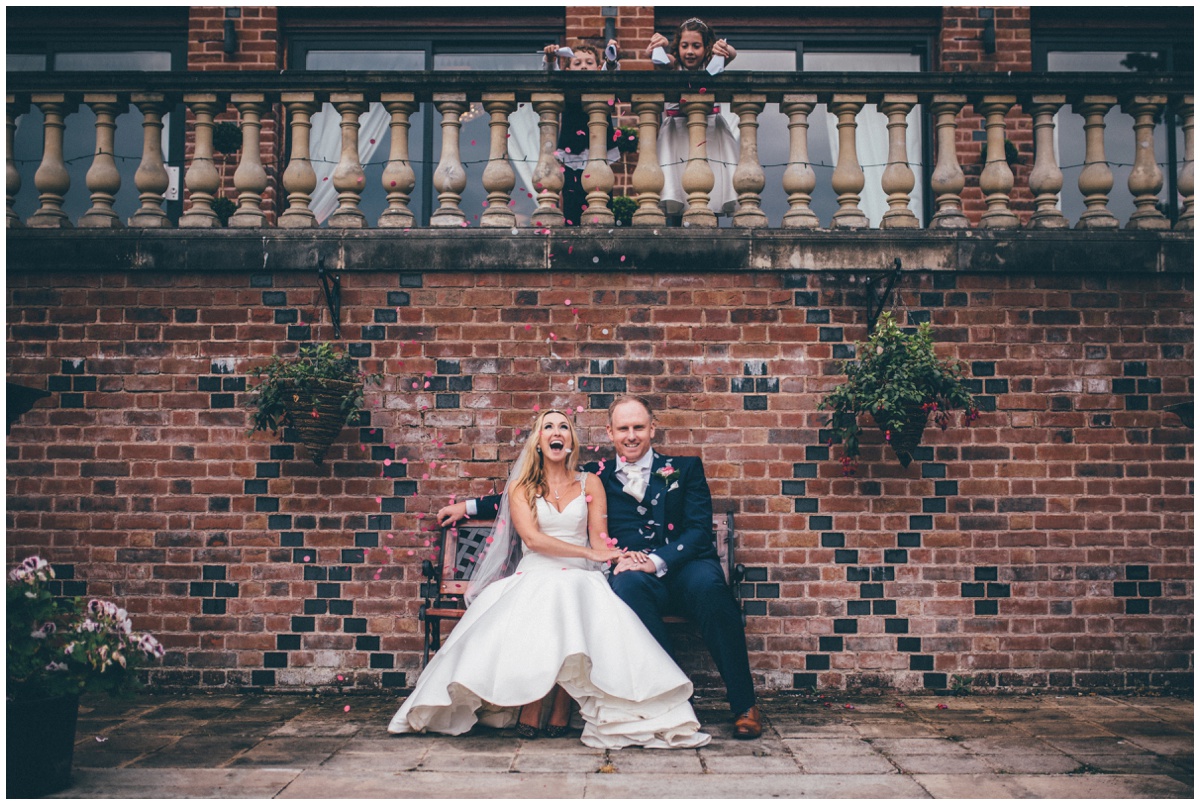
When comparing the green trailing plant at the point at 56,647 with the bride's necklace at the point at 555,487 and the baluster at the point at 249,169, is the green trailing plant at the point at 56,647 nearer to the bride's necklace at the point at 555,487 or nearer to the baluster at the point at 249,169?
the bride's necklace at the point at 555,487

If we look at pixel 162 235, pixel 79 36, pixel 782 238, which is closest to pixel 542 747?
pixel 782 238

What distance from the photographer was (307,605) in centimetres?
489

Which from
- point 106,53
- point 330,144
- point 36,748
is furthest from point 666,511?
point 106,53

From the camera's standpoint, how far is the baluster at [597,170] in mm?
5023

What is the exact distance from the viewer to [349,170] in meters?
5.04

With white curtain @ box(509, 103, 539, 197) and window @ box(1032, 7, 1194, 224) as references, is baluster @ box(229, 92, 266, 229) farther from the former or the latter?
window @ box(1032, 7, 1194, 224)

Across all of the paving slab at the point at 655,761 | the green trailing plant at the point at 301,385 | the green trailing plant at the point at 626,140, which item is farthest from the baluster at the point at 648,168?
the paving slab at the point at 655,761

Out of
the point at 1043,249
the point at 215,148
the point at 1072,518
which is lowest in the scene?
the point at 1072,518

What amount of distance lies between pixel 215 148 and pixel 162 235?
1.35 meters

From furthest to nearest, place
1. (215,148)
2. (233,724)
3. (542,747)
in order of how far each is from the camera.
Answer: (215,148) → (233,724) → (542,747)

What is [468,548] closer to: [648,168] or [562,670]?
[562,670]

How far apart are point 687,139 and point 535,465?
2215 mm

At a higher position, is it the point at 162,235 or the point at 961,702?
the point at 162,235

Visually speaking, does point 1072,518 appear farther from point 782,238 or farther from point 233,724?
point 233,724
